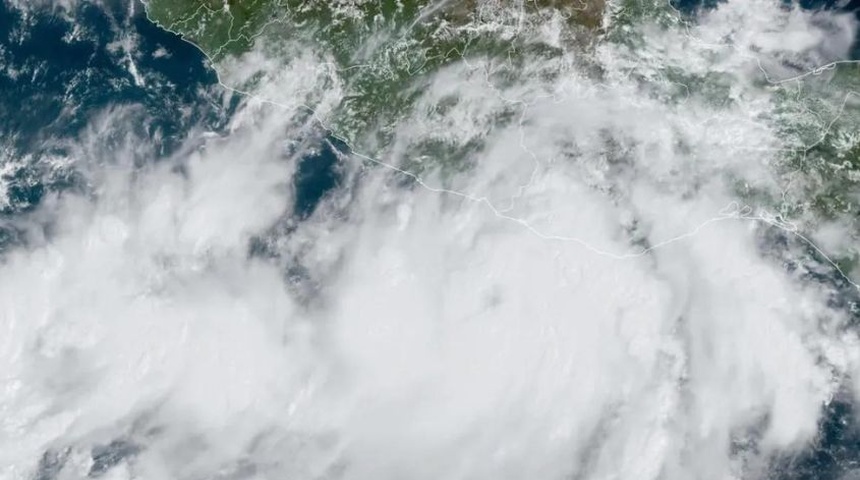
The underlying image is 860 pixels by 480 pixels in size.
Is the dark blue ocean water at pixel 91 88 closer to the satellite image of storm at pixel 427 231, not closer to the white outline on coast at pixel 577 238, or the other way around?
the satellite image of storm at pixel 427 231

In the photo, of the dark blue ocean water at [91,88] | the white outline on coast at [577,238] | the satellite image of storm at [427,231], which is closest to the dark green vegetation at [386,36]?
the satellite image of storm at [427,231]

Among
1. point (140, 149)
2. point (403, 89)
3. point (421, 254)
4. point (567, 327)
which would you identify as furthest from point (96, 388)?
point (567, 327)

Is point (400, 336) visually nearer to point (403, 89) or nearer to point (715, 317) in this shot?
point (403, 89)

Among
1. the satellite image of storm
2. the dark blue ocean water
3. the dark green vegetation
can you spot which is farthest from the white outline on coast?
the dark blue ocean water

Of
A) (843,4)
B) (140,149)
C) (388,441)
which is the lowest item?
(843,4)

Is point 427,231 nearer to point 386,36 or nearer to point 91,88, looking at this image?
point 386,36

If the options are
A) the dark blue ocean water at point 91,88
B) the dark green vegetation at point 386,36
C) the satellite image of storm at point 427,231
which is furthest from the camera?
the dark green vegetation at point 386,36

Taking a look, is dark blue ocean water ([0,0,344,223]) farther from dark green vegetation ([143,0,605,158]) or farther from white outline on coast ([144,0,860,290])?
dark green vegetation ([143,0,605,158])

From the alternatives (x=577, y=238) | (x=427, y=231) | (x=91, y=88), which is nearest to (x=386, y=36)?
(x=427, y=231)
